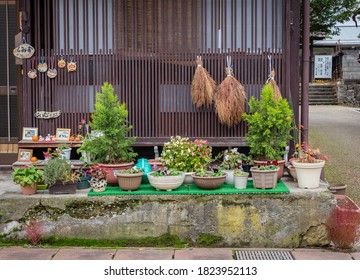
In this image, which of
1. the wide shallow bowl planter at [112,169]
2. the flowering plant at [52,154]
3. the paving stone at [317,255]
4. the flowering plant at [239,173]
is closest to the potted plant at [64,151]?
the flowering plant at [52,154]

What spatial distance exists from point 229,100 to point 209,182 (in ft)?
5.16

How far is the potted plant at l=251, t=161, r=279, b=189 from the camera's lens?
289 inches

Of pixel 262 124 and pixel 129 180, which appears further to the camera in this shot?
pixel 262 124

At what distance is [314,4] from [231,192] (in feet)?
45.7

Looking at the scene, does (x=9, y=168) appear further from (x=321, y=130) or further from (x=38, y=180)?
(x=321, y=130)

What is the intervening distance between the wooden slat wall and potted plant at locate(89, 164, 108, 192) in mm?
1414

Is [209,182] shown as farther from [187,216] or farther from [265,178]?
[265,178]

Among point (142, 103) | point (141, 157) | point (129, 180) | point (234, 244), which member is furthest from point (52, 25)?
point (234, 244)

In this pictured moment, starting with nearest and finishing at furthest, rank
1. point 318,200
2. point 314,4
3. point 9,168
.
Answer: point 318,200 → point 9,168 → point 314,4

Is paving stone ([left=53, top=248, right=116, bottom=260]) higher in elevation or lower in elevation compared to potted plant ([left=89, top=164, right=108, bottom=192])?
lower

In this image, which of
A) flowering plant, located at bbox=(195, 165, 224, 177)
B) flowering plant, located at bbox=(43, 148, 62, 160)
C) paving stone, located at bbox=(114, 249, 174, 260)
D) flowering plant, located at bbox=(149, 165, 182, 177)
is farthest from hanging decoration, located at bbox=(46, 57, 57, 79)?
paving stone, located at bbox=(114, 249, 174, 260)

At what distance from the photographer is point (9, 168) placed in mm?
9531

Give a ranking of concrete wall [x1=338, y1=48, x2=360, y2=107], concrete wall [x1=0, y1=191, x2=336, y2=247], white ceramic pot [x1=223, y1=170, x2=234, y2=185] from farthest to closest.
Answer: concrete wall [x1=338, y1=48, x2=360, y2=107], white ceramic pot [x1=223, y1=170, x2=234, y2=185], concrete wall [x1=0, y1=191, x2=336, y2=247]

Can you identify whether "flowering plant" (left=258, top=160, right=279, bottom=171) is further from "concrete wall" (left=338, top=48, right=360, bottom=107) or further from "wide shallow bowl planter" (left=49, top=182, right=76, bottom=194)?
"concrete wall" (left=338, top=48, right=360, bottom=107)
